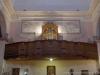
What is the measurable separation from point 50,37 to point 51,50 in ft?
7.54

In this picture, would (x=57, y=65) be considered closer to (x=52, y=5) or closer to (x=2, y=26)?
(x=2, y=26)

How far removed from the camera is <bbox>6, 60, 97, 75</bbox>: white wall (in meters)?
13.1

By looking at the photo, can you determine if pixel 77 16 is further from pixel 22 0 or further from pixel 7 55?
pixel 7 55

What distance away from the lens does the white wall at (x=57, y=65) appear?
13.1m

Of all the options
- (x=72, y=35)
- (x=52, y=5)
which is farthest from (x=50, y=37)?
(x=52, y=5)

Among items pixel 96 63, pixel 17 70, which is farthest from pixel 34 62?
pixel 96 63

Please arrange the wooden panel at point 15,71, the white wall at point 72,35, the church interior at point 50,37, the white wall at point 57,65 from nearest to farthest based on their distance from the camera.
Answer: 1. the church interior at point 50,37
2. the wooden panel at point 15,71
3. the white wall at point 57,65
4. the white wall at point 72,35

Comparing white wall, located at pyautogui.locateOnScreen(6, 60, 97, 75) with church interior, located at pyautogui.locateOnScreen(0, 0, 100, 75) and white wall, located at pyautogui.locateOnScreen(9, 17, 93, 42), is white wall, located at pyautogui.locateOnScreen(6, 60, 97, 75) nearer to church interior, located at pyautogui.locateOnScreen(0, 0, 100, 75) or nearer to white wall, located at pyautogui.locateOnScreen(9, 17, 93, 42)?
church interior, located at pyautogui.locateOnScreen(0, 0, 100, 75)

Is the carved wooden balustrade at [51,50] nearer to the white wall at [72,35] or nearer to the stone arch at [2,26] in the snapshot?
the stone arch at [2,26]

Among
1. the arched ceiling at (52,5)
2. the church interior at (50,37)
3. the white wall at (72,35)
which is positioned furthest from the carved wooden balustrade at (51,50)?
the arched ceiling at (52,5)

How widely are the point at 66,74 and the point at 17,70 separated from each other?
3.37 m

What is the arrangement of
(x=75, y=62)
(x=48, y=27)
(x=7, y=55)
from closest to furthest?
(x=7, y=55)
(x=75, y=62)
(x=48, y=27)

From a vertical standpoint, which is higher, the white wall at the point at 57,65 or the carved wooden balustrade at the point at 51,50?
the carved wooden balustrade at the point at 51,50

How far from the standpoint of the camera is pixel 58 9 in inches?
620
